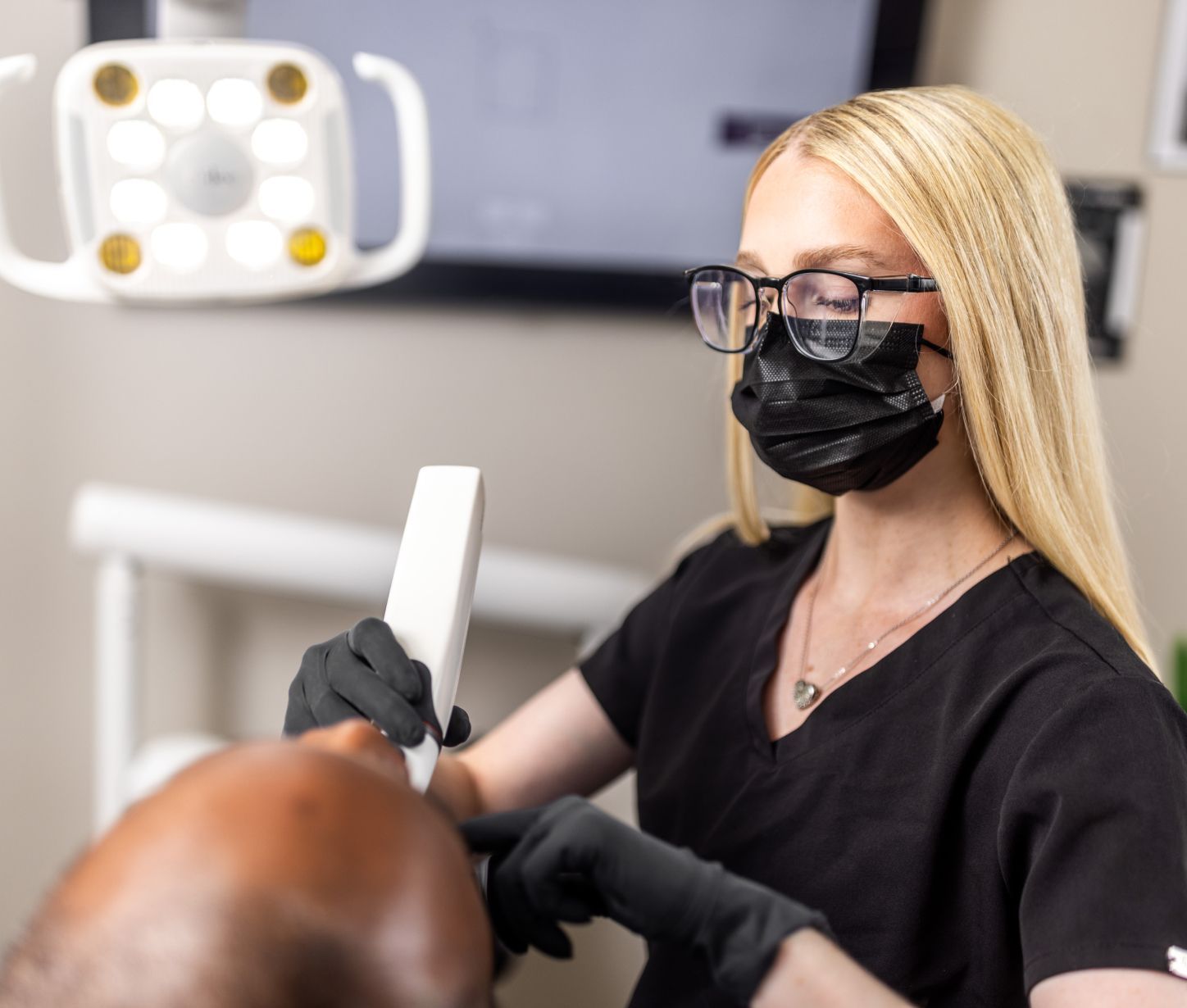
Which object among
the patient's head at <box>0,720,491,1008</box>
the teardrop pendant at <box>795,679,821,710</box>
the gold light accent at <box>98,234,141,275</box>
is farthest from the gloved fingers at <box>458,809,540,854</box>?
the gold light accent at <box>98,234,141,275</box>

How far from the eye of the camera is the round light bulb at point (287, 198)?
0.80 meters

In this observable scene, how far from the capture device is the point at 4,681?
167 cm

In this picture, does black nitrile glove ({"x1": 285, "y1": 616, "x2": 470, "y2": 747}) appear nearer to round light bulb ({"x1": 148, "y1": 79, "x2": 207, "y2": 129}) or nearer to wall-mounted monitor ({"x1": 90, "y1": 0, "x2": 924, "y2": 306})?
round light bulb ({"x1": 148, "y1": 79, "x2": 207, "y2": 129})

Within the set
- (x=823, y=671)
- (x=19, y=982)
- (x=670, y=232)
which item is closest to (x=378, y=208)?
(x=670, y=232)

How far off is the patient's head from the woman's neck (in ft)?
2.16

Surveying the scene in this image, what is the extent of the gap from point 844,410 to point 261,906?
0.67 metres

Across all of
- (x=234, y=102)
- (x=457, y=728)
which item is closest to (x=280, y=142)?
(x=234, y=102)

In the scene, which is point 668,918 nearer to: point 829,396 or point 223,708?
point 829,396

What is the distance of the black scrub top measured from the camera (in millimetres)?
767

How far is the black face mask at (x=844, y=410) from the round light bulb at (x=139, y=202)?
0.50m

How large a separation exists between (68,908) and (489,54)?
1.38 meters

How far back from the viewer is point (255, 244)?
80 cm

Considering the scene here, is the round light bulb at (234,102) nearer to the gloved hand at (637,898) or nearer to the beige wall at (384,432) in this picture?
the gloved hand at (637,898)

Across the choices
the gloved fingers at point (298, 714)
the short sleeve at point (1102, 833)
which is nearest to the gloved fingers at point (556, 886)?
the gloved fingers at point (298, 714)
